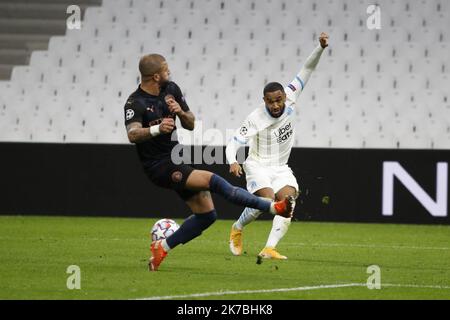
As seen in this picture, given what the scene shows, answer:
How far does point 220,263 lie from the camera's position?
10.7m

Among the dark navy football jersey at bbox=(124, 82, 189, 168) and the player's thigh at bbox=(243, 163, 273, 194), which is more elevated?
the dark navy football jersey at bbox=(124, 82, 189, 168)

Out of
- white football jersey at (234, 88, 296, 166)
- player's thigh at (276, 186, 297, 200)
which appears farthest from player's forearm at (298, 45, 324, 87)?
player's thigh at (276, 186, 297, 200)

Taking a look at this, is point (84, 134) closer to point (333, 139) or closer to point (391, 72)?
point (333, 139)

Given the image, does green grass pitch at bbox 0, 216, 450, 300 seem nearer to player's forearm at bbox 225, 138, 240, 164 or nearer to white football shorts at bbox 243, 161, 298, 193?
white football shorts at bbox 243, 161, 298, 193

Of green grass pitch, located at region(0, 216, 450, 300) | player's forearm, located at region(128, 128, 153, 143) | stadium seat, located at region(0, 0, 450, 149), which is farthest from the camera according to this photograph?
stadium seat, located at region(0, 0, 450, 149)

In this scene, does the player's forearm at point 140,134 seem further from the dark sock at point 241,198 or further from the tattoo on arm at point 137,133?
the dark sock at point 241,198

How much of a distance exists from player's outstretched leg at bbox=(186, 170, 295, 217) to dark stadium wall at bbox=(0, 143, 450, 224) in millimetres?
7979

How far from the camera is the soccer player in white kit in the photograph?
11.3 meters

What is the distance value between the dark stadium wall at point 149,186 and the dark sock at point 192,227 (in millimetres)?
7521

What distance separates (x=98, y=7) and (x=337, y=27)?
4.99 m

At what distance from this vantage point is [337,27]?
2123cm

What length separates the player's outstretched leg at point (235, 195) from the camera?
30.1 ft

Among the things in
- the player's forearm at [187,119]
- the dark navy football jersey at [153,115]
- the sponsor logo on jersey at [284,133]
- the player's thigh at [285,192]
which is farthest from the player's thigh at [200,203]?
the sponsor logo on jersey at [284,133]
